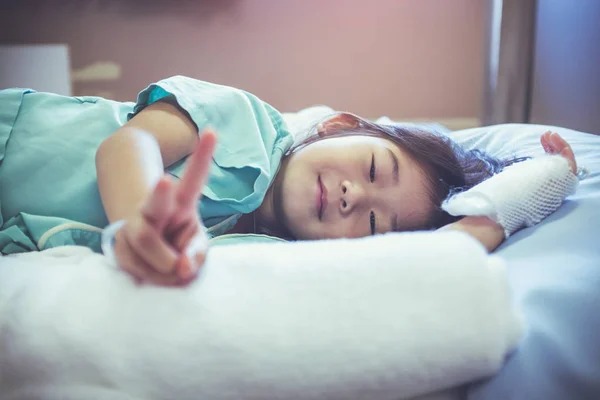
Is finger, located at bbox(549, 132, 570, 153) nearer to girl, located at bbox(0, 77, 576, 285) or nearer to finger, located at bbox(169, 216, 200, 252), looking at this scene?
girl, located at bbox(0, 77, 576, 285)

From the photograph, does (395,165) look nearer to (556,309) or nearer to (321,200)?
(321,200)

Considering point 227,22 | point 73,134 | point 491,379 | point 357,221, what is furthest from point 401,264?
point 227,22

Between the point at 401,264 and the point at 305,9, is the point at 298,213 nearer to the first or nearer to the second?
the point at 401,264

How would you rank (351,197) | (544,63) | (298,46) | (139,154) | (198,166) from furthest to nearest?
(298,46), (544,63), (351,197), (139,154), (198,166)

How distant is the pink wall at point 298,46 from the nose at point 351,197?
1.58 m

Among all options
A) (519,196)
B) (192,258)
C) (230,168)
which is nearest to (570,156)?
(519,196)

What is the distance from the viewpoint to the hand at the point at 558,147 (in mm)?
733

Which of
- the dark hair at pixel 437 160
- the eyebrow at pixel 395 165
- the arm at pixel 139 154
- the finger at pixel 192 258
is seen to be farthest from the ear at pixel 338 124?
the finger at pixel 192 258

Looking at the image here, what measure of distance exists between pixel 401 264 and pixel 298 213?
15.7 inches

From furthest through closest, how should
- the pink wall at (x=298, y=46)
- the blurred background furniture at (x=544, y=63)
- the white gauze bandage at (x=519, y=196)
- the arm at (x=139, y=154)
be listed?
the pink wall at (x=298, y=46) → the blurred background furniture at (x=544, y=63) → the white gauze bandage at (x=519, y=196) → the arm at (x=139, y=154)

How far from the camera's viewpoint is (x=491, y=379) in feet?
1.24

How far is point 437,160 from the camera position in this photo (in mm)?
811

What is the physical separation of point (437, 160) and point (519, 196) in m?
0.21

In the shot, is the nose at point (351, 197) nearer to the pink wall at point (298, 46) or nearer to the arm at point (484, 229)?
the arm at point (484, 229)
